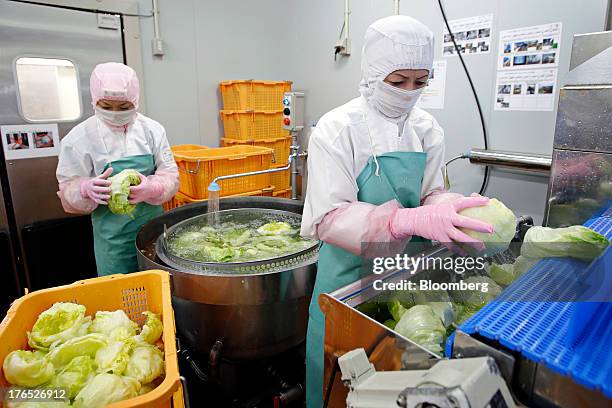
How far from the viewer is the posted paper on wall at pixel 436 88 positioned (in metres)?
2.79

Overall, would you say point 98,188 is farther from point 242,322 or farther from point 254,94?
point 254,94

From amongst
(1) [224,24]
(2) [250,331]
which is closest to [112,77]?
(2) [250,331]

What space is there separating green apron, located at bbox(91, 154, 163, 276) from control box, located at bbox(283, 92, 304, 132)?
1.32m

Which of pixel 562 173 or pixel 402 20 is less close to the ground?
pixel 402 20

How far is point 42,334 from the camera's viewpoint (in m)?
1.04

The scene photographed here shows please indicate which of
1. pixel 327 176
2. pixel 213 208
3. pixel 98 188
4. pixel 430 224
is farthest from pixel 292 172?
pixel 430 224

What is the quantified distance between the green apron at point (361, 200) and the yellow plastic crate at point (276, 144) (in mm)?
2206

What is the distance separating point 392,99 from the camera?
1.36 meters

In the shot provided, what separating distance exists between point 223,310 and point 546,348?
1352mm

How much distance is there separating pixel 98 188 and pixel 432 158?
1.63m

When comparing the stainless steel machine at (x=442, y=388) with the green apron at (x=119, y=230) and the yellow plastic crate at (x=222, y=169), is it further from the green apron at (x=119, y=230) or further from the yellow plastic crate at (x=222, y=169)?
the yellow plastic crate at (x=222, y=169)

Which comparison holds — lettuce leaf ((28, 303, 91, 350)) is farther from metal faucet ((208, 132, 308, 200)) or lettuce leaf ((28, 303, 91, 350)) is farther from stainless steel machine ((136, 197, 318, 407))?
metal faucet ((208, 132, 308, 200))

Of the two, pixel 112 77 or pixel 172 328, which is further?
pixel 112 77

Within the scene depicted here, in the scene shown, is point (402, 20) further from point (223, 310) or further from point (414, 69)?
point (223, 310)
